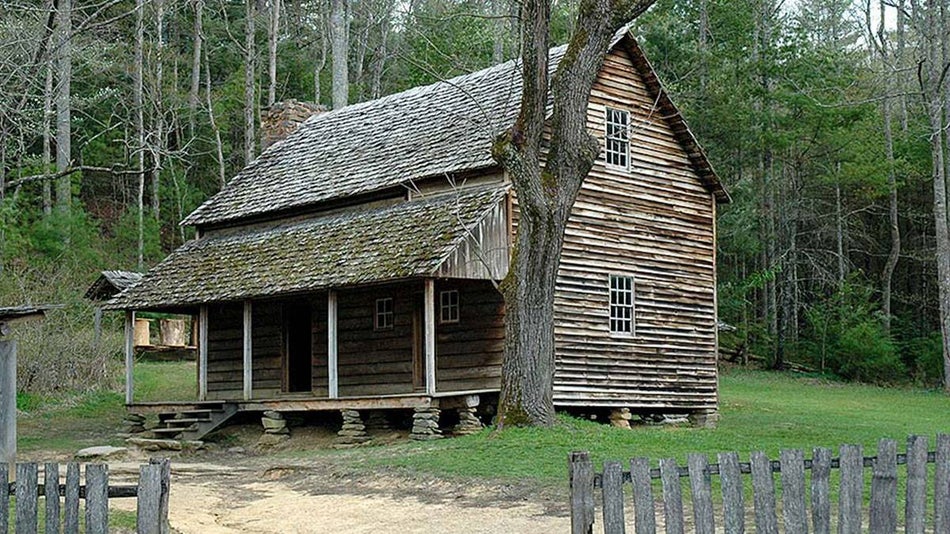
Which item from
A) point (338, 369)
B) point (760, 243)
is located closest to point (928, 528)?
point (338, 369)

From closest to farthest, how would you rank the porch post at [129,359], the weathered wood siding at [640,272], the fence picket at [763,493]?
the fence picket at [763,493], the weathered wood siding at [640,272], the porch post at [129,359]

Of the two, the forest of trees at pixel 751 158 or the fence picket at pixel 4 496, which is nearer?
the fence picket at pixel 4 496

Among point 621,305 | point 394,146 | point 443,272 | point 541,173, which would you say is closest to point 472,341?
point 443,272

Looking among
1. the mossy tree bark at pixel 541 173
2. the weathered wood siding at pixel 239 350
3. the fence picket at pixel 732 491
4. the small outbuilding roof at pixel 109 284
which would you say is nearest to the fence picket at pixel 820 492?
the fence picket at pixel 732 491

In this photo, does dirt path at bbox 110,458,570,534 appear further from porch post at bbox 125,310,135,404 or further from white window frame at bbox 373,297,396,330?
porch post at bbox 125,310,135,404

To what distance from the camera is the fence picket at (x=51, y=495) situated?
1017 centimetres

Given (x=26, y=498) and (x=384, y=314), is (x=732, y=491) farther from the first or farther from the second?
(x=384, y=314)

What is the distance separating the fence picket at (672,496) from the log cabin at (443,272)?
1130 centimetres

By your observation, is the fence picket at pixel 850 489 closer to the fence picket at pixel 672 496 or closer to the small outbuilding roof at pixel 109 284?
the fence picket at pixel 672 496

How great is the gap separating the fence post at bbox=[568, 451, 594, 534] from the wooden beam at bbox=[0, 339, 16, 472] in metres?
6.51

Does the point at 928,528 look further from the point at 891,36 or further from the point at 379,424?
the point at 891,36

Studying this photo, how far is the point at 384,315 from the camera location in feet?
82.2

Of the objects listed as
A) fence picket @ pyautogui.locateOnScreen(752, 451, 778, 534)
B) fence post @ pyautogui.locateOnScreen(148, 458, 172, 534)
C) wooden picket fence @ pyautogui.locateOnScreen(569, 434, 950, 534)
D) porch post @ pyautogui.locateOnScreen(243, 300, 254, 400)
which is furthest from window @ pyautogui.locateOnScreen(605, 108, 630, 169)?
fence post @ pyautogui.locateOnScreen(148, 458, 172, 534)

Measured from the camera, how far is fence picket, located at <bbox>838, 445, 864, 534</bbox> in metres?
10.2
